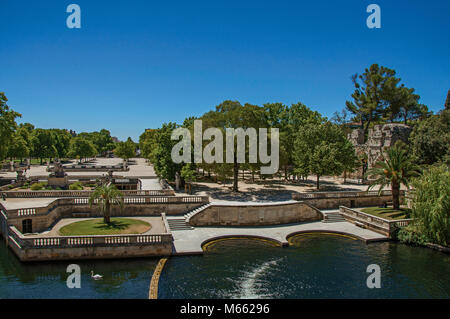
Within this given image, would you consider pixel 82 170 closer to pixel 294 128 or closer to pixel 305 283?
pixel 294 128

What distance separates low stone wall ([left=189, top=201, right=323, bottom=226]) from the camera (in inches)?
1257

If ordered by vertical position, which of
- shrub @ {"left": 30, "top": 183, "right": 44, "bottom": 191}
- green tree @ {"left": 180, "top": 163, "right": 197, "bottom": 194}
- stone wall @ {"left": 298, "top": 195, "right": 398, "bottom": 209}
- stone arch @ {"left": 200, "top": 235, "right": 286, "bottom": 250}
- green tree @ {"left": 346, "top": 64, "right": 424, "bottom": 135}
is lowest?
stone arch @ {"left": 200, "top": 235, "right": 286, "bottom": 250}

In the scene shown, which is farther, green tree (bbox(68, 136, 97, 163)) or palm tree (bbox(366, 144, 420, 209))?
green tree (bbox(68, 136, 97, 163))

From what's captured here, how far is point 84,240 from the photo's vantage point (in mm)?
23094

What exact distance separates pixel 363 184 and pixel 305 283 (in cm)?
3698

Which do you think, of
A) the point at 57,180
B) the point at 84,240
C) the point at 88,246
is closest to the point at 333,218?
the point at 88,246

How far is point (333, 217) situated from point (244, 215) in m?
11.3

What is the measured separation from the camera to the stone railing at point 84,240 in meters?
22.3

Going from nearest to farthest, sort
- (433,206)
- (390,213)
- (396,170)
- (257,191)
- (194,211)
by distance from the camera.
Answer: (433,206), (194,211), (390,213), (396,170), (257,191)

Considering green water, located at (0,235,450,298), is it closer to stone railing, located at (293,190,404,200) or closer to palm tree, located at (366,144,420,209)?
palm tree, located at (366,144,420,209)

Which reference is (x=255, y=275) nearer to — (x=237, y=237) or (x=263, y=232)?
(x=237, y=237)

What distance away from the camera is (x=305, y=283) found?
19.8 metres

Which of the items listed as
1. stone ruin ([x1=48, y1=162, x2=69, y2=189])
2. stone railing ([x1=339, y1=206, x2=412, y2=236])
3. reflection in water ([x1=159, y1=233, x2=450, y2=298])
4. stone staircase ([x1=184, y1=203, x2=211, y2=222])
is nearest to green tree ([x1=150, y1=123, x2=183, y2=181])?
stone staircase ([x1=184, y1=203, x2=211, y2=222])

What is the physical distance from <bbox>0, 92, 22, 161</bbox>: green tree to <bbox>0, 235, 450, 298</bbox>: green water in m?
30.4
